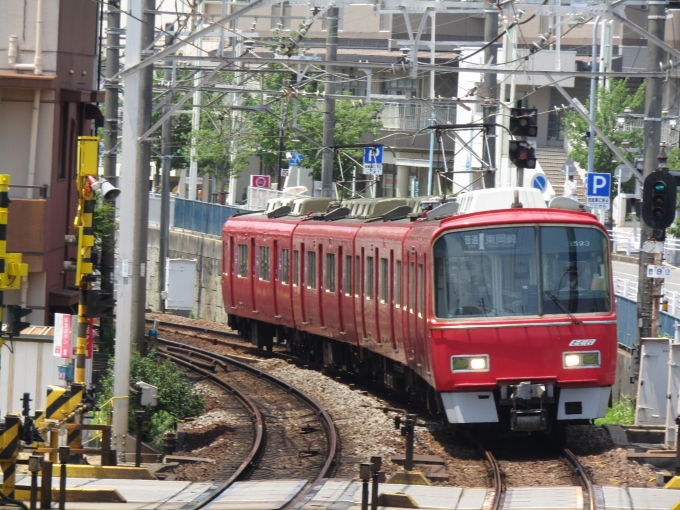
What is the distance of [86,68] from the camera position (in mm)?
19234

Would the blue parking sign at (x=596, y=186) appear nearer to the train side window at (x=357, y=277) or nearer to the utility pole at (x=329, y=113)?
the utility pole at (x=329, y=113)

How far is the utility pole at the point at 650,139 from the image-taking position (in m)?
15.7

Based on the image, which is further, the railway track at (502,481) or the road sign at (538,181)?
the road sign at (538,181)

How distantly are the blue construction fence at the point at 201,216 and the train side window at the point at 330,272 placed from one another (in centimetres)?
1608

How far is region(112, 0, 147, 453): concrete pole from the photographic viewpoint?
13594mm

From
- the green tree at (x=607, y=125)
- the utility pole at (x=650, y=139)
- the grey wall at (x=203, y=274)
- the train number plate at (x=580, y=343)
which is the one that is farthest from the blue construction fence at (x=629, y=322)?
the green tree at (x=607, y=125)

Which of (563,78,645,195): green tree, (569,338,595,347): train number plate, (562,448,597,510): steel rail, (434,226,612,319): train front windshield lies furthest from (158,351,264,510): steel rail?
(563,78,645,195): green tree

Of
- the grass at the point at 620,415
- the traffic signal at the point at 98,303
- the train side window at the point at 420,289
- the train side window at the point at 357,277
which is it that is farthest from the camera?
the train side window at the point at 357,277

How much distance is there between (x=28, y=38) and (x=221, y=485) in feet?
27.2

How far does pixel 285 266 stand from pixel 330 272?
2728 mm

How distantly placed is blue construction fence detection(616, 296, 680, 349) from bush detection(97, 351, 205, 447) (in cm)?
658

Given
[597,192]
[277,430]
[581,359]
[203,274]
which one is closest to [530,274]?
[581,359]

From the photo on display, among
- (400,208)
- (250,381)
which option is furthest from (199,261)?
(400,208)

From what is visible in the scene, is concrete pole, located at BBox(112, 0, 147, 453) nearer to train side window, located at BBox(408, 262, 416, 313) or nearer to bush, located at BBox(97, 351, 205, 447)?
bush, located at BBox(97, 351, 205, 447)
